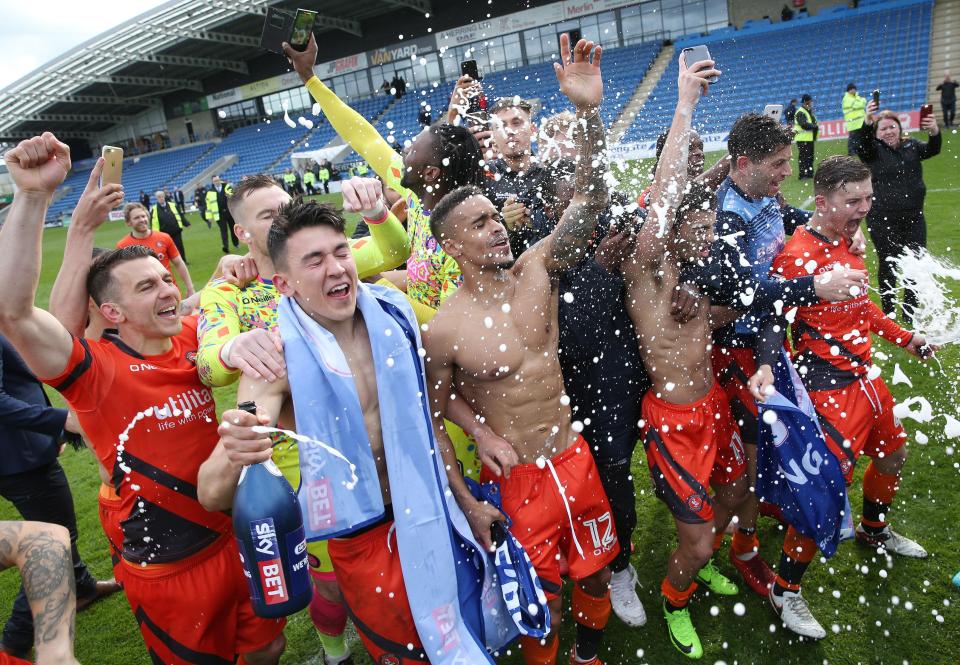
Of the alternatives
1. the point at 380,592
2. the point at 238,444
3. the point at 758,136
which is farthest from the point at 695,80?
the point at 380,592

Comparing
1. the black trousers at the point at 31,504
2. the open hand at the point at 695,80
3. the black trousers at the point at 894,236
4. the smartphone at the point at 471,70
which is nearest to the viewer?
the open hand at the point at 695,80

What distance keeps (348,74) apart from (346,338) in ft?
125

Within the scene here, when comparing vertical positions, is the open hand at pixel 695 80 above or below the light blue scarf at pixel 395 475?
above

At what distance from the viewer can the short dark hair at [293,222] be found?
2.40m

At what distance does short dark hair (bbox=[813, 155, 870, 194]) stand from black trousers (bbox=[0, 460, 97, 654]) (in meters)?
4.74

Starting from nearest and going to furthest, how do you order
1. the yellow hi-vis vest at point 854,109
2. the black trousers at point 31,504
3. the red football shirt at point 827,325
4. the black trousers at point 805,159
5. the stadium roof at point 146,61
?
the red football shirt at point 827,325 → the black trousers at point 31,504 → the black trousers at point 805,159 → the yellow hi-vis vest at point 854,109 → the stadium roof at point 146,61

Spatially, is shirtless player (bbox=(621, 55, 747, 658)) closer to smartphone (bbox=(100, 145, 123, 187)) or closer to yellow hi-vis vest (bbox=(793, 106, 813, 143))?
smartphone (bbox=(100, 145, 123, 187))

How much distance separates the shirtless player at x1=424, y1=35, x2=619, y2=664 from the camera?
8.86 feet

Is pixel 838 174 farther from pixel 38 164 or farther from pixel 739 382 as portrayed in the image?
pixel 38 164

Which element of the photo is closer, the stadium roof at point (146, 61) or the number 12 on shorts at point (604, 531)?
the number 12 on shorts at point (604, 531)

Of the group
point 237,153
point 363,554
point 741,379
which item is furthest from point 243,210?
point 237,153

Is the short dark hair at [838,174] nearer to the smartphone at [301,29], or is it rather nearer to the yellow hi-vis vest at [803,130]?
the smartphone at [301,29]

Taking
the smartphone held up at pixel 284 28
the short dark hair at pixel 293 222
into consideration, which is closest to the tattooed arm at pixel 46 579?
the short dark hair at pixel 293 222

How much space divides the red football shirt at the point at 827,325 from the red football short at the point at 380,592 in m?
2.27
